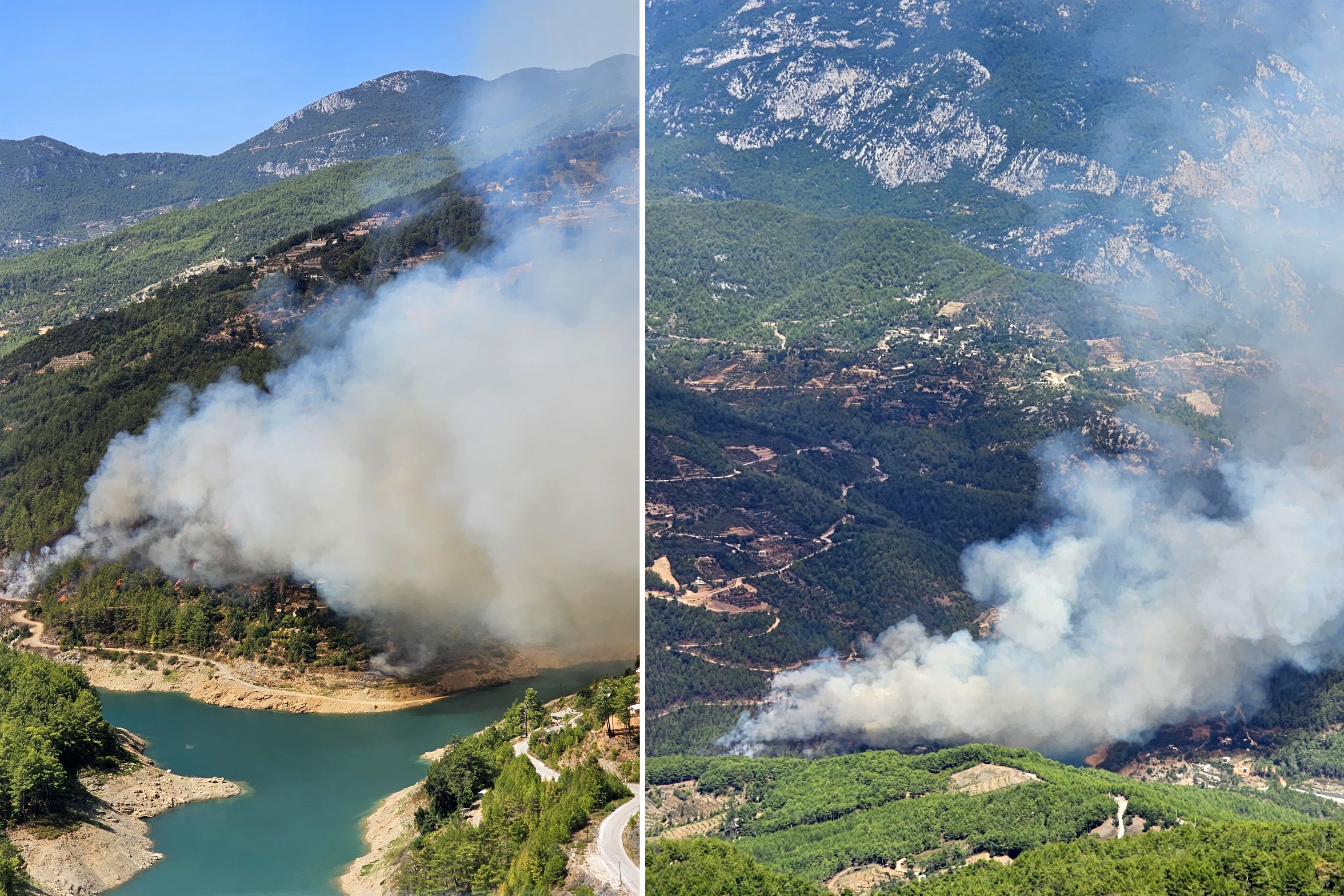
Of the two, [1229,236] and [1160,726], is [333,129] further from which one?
[1229,236]

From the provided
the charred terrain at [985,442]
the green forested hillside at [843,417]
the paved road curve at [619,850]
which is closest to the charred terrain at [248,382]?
the paved road curve at [619,850]

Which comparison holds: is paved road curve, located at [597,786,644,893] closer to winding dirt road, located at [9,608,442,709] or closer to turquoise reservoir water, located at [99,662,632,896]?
turquoise reservoir water, located at [99,662,632,896]

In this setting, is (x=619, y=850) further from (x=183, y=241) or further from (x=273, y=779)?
(x=183, y=241)

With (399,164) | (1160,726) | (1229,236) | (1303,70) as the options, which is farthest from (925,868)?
(1303,70)

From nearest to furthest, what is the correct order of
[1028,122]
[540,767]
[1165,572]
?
[540,767] → [1165,572] → [1028,122]

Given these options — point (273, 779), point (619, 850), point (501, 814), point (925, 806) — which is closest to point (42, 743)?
point (273, 779)

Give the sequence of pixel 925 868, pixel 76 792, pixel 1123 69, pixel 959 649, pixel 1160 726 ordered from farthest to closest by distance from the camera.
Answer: pixel 1123 69
pixel 959 649
pixel 1160 726
pixel 925 868
pixel 76 792
